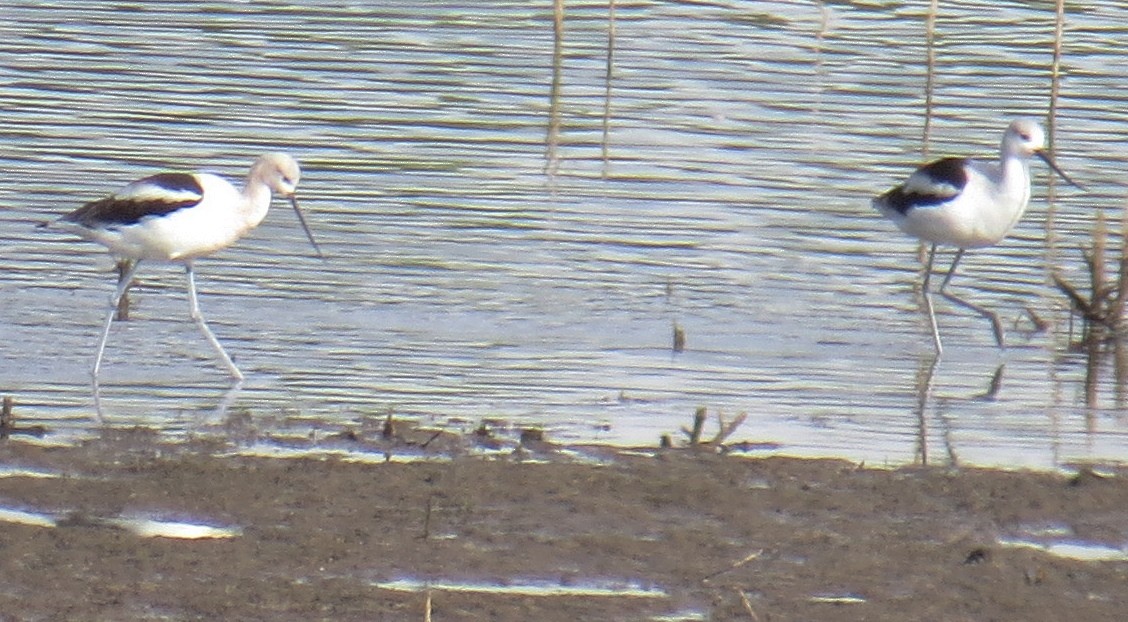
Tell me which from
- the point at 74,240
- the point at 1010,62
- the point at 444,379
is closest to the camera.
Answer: the point at 444,379

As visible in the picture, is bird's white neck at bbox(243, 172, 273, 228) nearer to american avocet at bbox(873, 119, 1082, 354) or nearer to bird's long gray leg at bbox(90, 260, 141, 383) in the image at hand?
bird's long gray leg at bbox(90, 260, 141, 383)

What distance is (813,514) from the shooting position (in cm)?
738

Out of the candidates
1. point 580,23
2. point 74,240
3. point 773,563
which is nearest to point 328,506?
point 773,563

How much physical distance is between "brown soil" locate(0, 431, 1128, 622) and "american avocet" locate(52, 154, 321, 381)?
5.82 ft

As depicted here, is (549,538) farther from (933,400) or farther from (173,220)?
(173,220)

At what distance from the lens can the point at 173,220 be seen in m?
Answer: 9.84

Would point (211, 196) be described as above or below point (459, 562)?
above

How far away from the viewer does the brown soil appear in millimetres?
6301

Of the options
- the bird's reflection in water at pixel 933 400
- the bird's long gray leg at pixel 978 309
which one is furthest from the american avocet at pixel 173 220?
the bird's long gray leg at pixel 978 309

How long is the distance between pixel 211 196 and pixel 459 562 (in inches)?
149

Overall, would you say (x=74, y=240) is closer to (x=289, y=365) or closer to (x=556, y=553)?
(x=289, y=365)

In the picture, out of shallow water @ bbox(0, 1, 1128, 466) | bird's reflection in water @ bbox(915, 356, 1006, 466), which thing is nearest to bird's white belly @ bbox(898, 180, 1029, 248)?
shallow water @ bbox(0, 1, 1128, 466)

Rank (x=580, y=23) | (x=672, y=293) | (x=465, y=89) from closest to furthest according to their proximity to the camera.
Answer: (x=672, y=293) < (x=465, y=89) < (x=580, y=23)

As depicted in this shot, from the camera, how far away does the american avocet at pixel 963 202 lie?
11.5 metres
